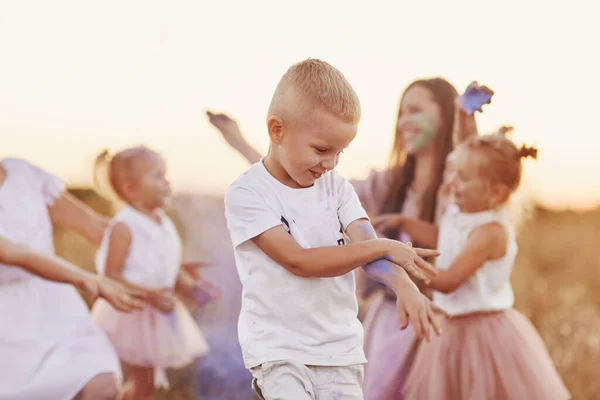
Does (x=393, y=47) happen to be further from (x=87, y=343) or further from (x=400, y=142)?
(x=87, y=343)

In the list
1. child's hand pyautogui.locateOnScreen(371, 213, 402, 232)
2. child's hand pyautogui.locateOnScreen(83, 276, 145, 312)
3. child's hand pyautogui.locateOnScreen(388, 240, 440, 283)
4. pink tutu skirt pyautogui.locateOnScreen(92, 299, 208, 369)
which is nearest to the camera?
child's hand pyautogui.locateOnScreen(388, 240, 440, 283)

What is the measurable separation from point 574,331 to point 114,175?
240 cm

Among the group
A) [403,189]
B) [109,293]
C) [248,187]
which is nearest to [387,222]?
[403,189]

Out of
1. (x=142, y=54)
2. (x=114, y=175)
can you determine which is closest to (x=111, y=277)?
(x=114, y=175)

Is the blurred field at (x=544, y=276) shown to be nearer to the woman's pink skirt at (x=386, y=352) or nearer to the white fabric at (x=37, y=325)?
the white fabric at (x=37, y=325)

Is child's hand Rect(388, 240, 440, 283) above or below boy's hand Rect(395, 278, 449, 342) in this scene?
above

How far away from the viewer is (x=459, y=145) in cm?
343

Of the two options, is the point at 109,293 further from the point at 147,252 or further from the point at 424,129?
the point at 424,129

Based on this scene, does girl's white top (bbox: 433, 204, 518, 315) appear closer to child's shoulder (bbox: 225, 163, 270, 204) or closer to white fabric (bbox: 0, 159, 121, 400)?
white fabric (bbox: 0, 159, 121, 400)

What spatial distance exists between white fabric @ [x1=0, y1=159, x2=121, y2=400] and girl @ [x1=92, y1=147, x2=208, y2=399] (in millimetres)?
316

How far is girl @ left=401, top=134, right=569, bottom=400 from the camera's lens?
129 inches

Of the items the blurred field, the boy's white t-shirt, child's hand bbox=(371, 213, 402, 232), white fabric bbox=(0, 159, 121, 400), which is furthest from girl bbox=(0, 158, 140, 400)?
the boy's white t-shirt

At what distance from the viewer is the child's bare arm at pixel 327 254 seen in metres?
1.94

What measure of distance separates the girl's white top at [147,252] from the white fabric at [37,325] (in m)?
0.33
